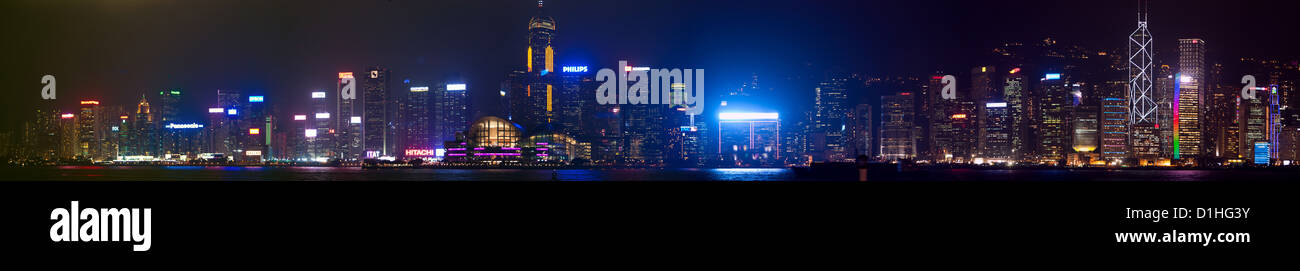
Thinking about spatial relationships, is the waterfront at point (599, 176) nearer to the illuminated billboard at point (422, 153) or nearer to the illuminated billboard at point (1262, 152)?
the illuminated billboard at point (1262, 152)

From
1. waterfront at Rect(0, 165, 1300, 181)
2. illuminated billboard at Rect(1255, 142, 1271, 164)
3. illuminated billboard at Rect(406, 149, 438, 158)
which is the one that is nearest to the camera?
waterfront at Rect(0, 165, 1300, 181)

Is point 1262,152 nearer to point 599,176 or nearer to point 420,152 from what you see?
point 599,176

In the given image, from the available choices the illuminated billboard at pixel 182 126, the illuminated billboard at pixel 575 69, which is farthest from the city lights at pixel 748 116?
the illuminated billboard at pixel 182 126

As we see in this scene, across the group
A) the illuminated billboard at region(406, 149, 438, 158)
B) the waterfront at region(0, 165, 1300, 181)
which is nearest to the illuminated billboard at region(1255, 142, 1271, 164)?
the waterfront at region(0, 165, 1300, 181)
